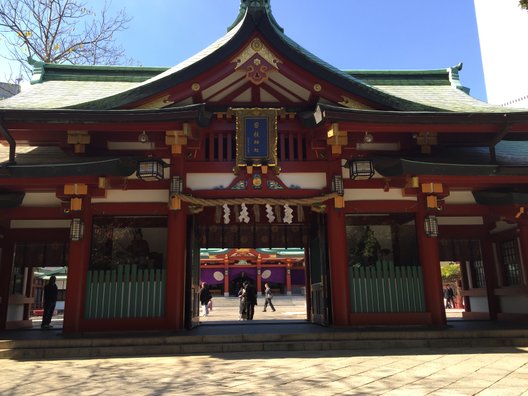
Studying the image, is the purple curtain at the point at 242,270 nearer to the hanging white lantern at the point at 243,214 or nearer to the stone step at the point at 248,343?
the hanging white lantern at the point at 243,214

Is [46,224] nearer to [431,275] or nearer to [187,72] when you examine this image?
[187,72]

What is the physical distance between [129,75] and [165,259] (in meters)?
8.48

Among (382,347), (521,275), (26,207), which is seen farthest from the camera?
(521,275)

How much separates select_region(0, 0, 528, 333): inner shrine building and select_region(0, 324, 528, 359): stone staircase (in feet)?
4.30

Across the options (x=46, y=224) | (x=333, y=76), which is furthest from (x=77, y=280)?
(x=333, y=76)

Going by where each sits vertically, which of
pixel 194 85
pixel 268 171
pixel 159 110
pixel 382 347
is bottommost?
pixel 382 347

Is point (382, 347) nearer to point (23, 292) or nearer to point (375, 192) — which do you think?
point (375, 192)

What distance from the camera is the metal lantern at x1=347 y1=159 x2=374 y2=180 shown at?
10539 millimetres

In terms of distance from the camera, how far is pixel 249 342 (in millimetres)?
9000

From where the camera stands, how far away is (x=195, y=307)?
12211 millimetres

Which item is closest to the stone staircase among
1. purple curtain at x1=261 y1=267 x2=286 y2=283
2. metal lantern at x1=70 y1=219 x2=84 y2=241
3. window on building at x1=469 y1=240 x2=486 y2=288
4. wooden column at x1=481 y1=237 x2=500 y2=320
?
metal lantern at x1=70 y1=219 x2=84 y2=241

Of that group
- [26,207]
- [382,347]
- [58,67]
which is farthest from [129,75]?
[382,347]

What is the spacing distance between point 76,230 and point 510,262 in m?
12.2

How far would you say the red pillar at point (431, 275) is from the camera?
10.5 m
